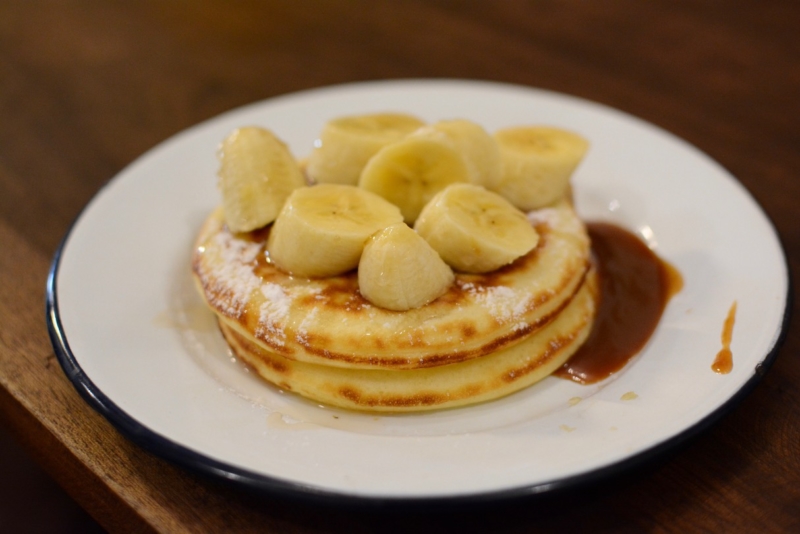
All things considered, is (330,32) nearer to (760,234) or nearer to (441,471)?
(760,234)

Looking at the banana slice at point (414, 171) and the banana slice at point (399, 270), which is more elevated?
the banana slice at point (414, 171)

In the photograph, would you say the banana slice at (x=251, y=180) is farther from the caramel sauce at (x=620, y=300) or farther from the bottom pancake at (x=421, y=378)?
the caramel sauce at (x=620, y=300)

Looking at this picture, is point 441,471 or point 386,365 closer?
point 441,471

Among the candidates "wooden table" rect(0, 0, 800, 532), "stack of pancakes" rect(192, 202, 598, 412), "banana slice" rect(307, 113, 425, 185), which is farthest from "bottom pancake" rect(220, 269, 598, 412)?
"banana slice" rect(307, 113, 425, 185)

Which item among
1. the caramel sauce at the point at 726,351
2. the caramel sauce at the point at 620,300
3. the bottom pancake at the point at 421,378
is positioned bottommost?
the bottom pancake at the point at 421,378

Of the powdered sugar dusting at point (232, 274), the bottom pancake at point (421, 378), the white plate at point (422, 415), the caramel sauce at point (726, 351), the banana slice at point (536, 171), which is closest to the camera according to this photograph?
the white plate at point (422, 415)

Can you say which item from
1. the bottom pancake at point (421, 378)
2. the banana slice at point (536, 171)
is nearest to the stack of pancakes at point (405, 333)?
the bottom pancake at point (421, 378)

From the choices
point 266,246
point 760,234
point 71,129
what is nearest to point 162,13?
point 71,129
